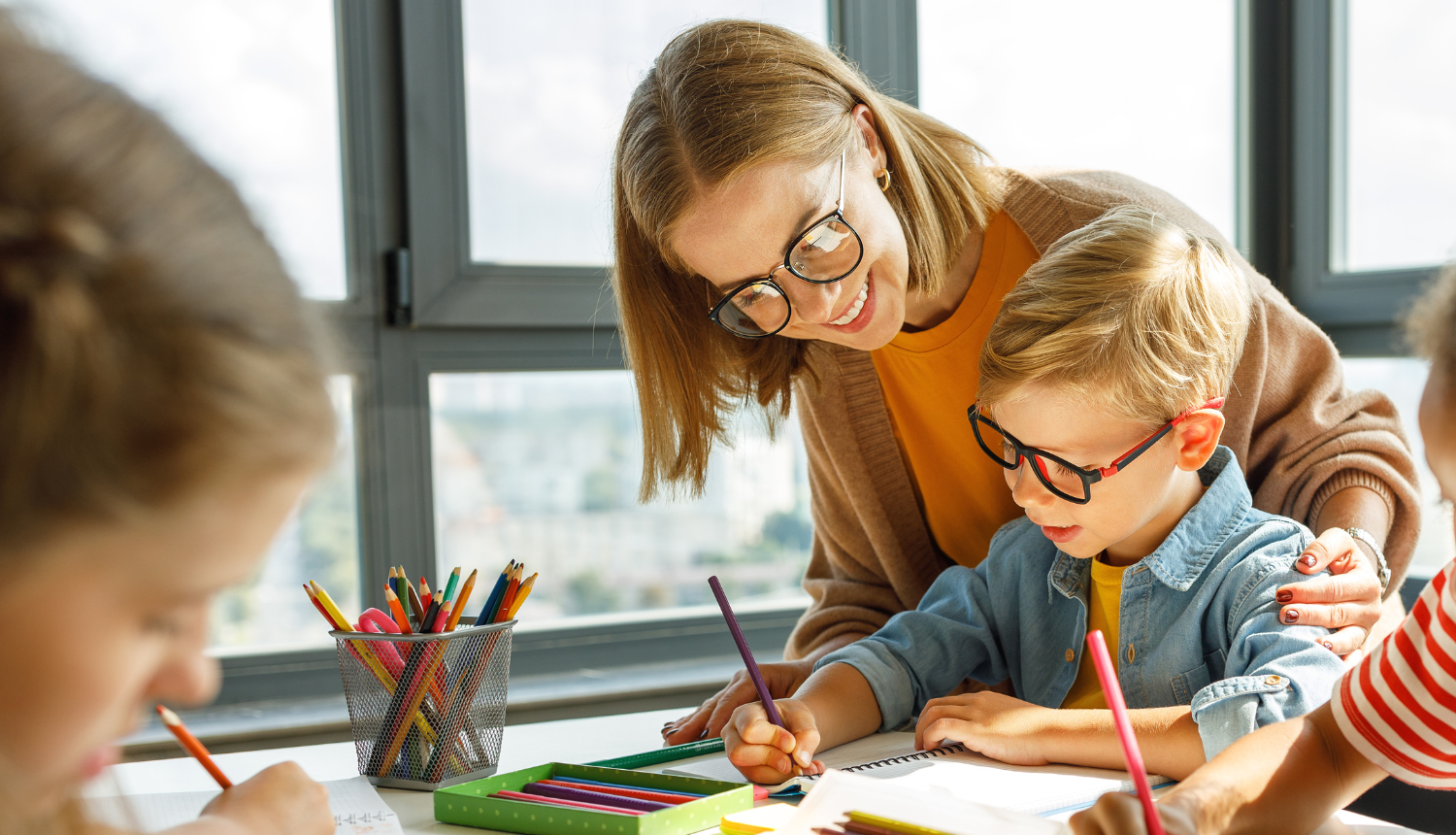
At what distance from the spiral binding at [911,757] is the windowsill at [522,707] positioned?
36.4 inches

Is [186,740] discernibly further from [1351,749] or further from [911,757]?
[1351,749]

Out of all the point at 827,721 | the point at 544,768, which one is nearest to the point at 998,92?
the point at 827,721

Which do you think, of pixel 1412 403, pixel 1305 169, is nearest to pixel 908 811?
pixel 1412 403

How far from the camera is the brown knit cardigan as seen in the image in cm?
120

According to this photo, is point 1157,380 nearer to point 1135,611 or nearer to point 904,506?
point 1135,611

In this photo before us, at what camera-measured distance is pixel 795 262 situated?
1.17m

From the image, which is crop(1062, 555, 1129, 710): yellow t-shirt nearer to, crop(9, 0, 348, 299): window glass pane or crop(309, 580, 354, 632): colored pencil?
crop(309, 580, 354, 632): colored pencil

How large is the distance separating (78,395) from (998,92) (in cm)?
219

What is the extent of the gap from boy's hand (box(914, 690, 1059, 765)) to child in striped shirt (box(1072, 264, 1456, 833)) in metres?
0.18

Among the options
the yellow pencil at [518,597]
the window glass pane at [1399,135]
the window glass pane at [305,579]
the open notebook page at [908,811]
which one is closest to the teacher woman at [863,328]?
the yellow pencil at [518,597]

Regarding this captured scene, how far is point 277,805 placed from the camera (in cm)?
71

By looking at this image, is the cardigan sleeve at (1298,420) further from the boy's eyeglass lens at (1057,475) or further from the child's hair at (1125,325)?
the boy's eyeglass lens at (1057,475)

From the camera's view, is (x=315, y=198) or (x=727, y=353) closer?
(x=727, y=353)

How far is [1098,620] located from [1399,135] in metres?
1.63
